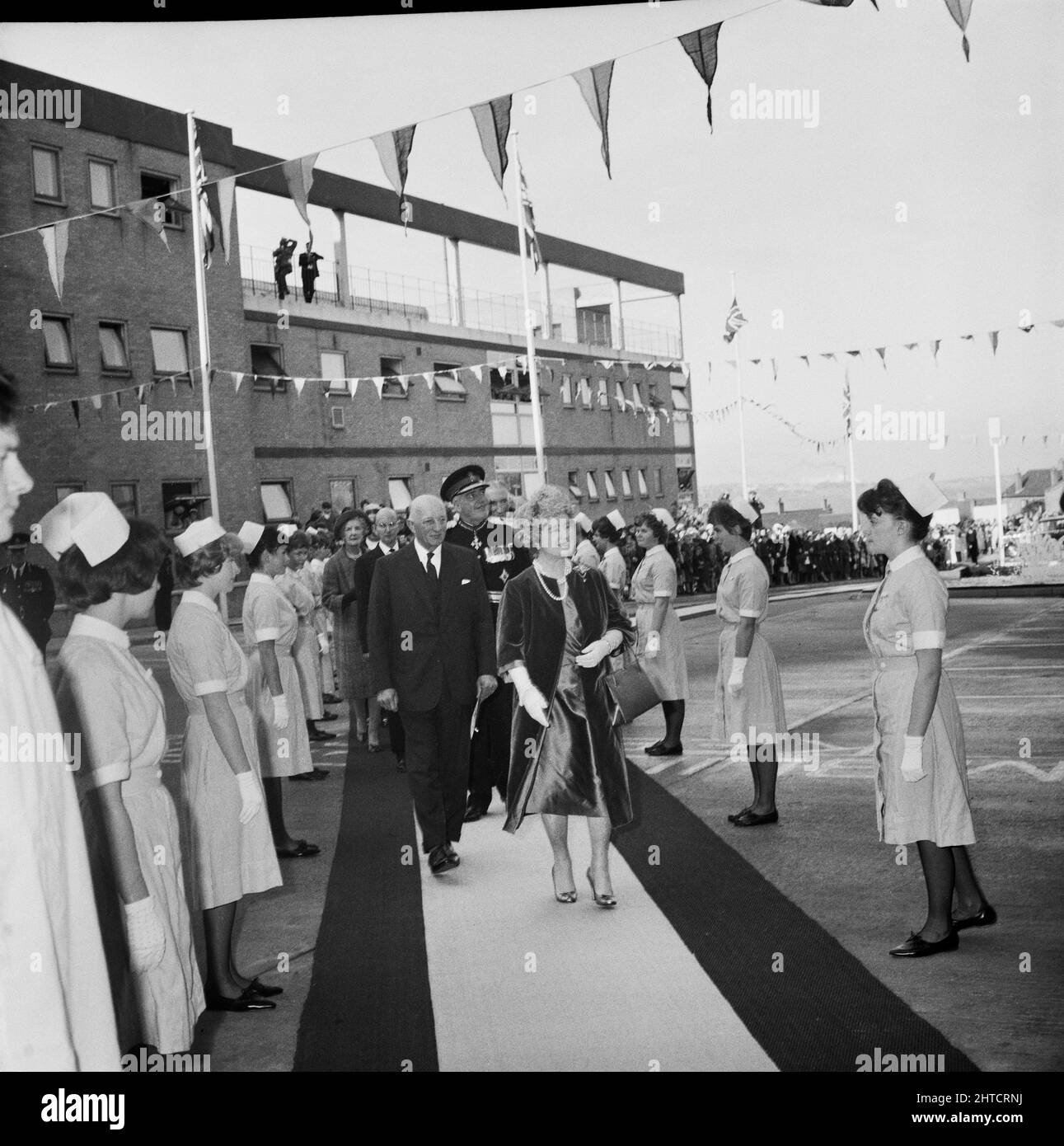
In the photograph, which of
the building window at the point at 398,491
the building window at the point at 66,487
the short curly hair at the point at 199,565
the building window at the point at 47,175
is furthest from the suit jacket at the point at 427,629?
the building window at the point at 398,491

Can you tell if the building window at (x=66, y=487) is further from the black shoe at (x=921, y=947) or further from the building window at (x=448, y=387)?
the black shoe at (x=921, y=947)

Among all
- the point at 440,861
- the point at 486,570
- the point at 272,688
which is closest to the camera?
the point at 440,861

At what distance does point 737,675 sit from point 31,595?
303 inches

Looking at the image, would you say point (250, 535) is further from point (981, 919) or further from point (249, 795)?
point (981, 919)

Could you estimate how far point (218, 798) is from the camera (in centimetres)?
423

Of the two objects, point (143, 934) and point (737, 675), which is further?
point (737, 675)

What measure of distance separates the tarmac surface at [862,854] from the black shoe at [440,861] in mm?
530

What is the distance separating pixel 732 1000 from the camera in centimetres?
415

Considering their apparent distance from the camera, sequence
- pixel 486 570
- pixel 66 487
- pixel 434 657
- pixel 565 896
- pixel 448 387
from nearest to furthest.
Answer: pixel 565 896
pixel 434 657
pixel 486 570
pixel 66 487
pixel 448 387

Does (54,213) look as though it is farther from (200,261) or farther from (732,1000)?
(732,1000)

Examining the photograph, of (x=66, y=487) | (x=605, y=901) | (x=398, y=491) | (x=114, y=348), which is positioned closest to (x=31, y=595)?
(x=605, y=901)

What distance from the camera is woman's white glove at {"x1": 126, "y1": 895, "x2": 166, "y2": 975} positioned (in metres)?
3.23

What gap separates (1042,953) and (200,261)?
13.8 meters

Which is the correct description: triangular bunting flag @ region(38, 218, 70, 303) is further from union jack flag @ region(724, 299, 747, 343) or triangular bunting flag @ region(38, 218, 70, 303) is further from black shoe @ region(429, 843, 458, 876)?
union jack flag @ region(724, 299, 747, 343)
